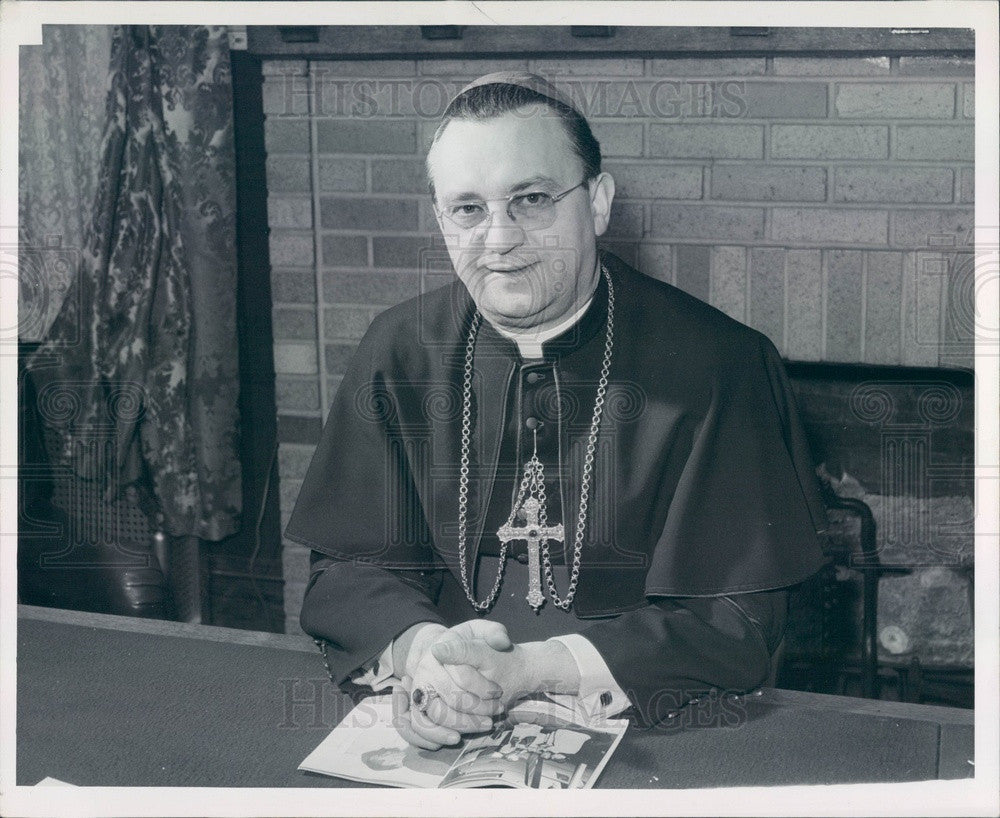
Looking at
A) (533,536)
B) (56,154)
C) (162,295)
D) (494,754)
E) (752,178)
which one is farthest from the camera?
(162,295)

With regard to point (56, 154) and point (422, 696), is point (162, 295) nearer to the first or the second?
point (56, 154)

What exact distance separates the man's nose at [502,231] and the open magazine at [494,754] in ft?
2.17

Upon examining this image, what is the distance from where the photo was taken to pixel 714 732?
153 cm

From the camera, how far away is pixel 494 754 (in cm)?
148

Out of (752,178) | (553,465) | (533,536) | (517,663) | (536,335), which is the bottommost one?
(517,663)

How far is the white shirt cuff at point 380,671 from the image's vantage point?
1585 mm

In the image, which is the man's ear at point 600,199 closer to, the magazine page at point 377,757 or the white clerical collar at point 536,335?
the white clerical collar at point 536,335

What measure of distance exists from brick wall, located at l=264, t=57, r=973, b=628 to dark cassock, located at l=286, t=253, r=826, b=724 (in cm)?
35

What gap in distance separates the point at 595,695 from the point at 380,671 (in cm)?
31

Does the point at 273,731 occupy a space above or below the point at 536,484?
below

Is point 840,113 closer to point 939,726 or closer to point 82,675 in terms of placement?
point 939,726

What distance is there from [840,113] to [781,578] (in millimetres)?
874

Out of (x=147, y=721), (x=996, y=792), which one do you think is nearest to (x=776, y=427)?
→ (x=996, y=792)

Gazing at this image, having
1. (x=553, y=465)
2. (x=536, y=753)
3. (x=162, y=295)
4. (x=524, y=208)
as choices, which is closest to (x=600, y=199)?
(x=524, y=208)
